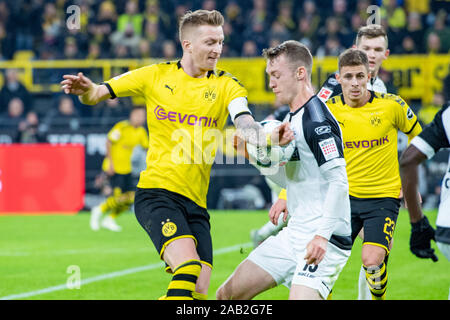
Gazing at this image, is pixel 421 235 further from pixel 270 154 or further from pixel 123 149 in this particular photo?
pixel 123 149

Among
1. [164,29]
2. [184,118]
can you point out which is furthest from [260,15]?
[184,118]

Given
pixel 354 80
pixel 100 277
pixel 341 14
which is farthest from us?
pixel 341 14

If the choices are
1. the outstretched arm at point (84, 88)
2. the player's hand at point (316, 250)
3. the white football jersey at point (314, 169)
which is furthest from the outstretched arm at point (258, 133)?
the outstretched arm at point (84, 88)

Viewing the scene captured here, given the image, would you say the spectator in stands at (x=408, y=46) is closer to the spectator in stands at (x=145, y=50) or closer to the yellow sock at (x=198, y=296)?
the spectator in stands at (x=145, y=50)

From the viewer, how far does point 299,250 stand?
4590 millimetres

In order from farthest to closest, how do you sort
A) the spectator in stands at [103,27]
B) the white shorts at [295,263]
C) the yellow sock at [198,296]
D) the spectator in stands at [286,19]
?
the spectator in stands at [103,27] → the spectator in stands at [286,19] → the yellow sock at [198,296] → the white shorts at [295,263]

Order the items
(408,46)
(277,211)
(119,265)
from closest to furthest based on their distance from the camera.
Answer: (277,211)
(119,265)
(408,46)

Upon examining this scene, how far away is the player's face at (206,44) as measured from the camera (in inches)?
203

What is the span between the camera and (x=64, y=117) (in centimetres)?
1741

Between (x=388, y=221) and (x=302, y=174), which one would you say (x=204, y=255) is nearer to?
(x=302, y=174)

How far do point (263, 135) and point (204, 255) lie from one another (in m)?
1.06

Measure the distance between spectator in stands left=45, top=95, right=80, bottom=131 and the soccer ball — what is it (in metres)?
13.0

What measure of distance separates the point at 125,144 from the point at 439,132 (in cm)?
1104
